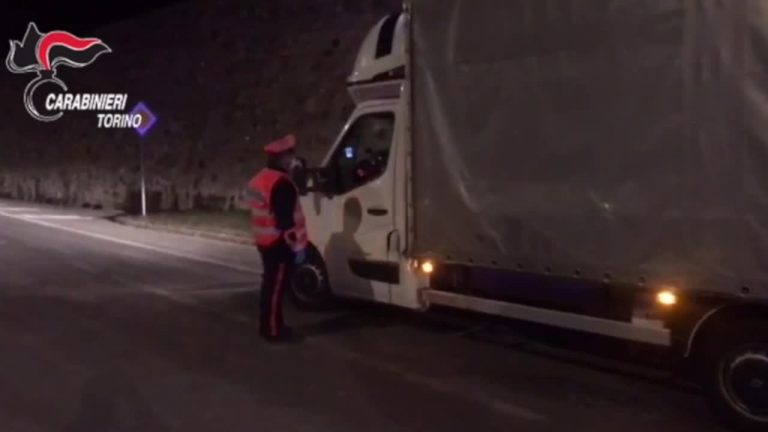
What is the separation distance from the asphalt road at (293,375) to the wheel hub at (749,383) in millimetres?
324

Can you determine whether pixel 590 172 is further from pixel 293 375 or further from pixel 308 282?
pixel 308 282

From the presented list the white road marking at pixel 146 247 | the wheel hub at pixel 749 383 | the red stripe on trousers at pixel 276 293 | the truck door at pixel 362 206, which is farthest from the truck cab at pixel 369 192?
the white road marking at pixel 146 247

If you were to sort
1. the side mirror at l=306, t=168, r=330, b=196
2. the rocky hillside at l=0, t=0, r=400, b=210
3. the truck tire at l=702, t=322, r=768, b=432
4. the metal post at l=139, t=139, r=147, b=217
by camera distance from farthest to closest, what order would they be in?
the metal post at l=139, t=139, r=147, b=217
the rocky hillside at l=0, t=0, r=400, b=210
the side mirror at l=306, t=168, r=330, b=196
the truck tire at l=702, t=322, r=768, b=432

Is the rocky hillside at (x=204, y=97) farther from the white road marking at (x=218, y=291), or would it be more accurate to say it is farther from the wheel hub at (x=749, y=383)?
the wheel hub at (x=749, y=383)

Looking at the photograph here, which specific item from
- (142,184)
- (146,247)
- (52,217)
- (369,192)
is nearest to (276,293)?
(369,192)

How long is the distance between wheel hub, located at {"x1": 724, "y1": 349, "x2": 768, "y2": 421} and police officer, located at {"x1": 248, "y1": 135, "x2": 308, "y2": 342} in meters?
3.70

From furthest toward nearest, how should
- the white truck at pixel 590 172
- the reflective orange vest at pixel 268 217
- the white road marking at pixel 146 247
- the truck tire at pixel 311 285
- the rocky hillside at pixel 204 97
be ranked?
1. the rocky hillside at pixel 204 97
2. the white road marking at pixel 146 247
3. the truck tire at pixel 311 285
4. the reflective orange vest at pixel 268 217
5. the white truck at pixel 590 172

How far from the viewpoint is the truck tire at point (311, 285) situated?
31.9 feet

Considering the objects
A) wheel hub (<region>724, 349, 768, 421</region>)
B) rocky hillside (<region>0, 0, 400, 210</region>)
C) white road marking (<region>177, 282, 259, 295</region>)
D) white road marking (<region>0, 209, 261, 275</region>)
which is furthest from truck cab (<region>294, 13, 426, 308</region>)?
rocky hillside (<region>0, 0, 400, 210</region>)

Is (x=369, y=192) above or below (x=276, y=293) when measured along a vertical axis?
above

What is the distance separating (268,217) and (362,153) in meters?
1.09

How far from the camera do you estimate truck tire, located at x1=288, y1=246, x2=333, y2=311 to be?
971 centimetres

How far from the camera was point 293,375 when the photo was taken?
25.1 feet

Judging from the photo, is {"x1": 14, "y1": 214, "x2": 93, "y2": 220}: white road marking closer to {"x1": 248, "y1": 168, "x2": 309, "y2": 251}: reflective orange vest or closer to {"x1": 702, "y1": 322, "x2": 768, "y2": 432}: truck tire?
{"x1": 248, "y1": 168, "x2": 309, "y2": 251}: reflective orange vest
